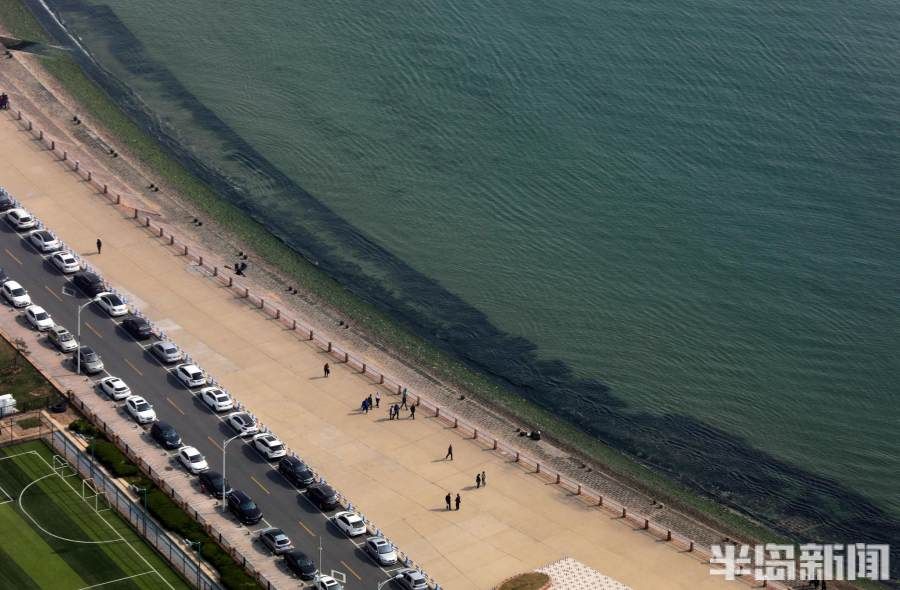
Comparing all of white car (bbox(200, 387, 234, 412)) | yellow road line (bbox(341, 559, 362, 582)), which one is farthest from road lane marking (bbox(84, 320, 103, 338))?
yellow road line (bbox(341, 559, 362, 582))

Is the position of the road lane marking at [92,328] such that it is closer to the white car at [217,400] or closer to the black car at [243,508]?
the white car at [217,400]

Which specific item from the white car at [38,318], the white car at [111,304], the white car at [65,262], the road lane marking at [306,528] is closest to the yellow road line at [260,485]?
the road lane marking at [306,528]

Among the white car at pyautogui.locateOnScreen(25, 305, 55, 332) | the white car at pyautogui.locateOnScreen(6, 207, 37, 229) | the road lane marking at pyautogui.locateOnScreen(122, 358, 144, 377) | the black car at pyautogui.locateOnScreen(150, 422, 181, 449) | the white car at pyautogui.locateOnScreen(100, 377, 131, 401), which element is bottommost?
the black car at pyautogui.locateOnScreen(150, 422, 181, 449)

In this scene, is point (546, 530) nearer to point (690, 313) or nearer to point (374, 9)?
point (690, 313)

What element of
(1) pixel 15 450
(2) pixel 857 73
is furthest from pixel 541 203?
(1) pixel 15 450

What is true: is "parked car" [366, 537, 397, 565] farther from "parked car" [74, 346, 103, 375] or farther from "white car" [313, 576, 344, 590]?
"parked car" [74, 346, 103, 375]

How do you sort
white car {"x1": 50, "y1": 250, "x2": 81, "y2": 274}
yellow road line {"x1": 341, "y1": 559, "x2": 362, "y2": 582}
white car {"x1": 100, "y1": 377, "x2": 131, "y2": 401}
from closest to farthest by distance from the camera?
1. yellow road line {"x1": 341, "y1": 559, "x2": 362, "y2": 582}
2. white car {"x1": 100, "y1": 377, "x2": 131, "y2": 401}
3. white car {"x1": 50, "y1": 250, "x2": 81, "y2": 274}
